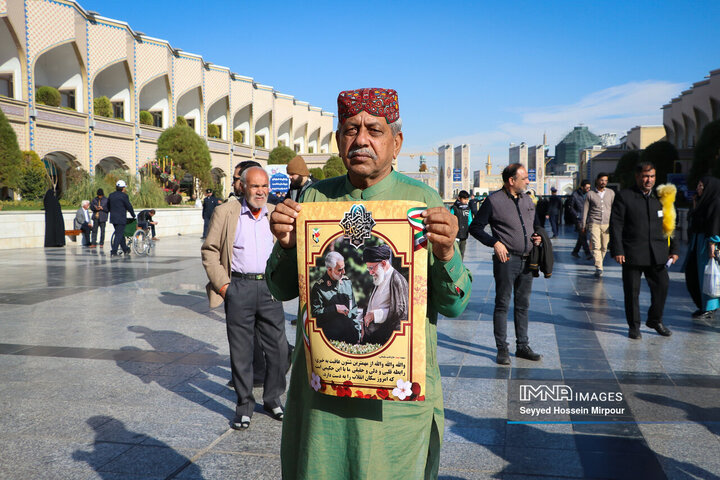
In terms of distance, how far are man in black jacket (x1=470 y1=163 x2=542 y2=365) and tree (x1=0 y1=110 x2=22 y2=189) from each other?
18.6 metres

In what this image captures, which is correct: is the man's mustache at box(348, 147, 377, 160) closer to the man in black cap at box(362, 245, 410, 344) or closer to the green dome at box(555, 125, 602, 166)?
the man in black cap at box(362, 245, 410, 344)

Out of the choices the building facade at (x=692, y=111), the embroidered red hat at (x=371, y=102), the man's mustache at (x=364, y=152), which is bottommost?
the man's mustache at (x=364, y=152)

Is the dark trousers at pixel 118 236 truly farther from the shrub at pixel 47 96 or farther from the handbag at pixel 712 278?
the shrub at pixel 47 96

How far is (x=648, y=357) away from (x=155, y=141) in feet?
124

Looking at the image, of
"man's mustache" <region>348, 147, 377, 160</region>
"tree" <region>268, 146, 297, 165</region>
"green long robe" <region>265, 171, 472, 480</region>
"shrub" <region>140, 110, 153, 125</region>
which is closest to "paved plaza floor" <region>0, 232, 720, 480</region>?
"green long robe" <region>265, 171, 472, 480</region>

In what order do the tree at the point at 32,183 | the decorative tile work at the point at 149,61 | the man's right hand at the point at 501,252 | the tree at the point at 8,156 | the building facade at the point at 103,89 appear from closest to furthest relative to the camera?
the man's right hand at the point at 501,252 → the tree at the point at 8,156 → the tree at the point at 32,183 → the building facade at the point at 103,89 → the decorative tile work at the point at 149,61

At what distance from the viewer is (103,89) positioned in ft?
121

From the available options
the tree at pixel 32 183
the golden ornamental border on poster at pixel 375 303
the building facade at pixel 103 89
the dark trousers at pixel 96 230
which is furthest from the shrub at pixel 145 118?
the golden ornamental border on poster at pixel 375 303

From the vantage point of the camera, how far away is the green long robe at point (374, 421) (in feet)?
5.91

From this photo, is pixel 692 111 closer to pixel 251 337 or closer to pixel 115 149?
pixel 115 149

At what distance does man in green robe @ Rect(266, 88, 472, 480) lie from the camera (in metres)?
1.80

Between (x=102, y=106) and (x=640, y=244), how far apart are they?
3346 cm

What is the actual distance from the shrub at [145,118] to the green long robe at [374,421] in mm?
39508

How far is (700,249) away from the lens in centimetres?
718
